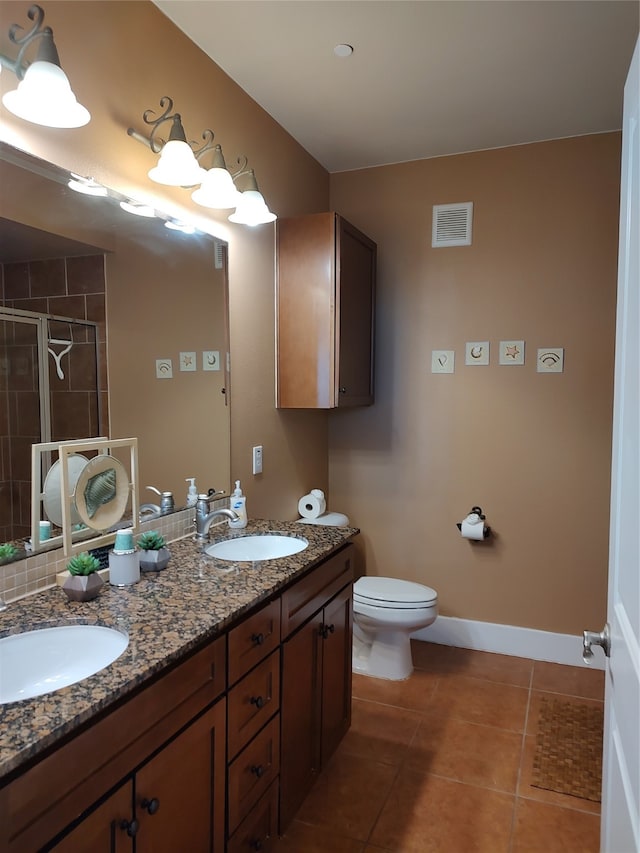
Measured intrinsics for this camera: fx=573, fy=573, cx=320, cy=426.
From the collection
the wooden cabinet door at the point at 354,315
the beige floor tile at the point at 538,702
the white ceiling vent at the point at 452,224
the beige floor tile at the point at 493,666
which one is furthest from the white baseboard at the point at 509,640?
the white ceiling vent at the point at 452,224

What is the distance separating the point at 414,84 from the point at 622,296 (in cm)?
166

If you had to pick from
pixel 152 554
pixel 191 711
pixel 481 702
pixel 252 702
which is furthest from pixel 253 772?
pixel 481 702

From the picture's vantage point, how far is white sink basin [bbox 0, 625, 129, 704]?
123 cm

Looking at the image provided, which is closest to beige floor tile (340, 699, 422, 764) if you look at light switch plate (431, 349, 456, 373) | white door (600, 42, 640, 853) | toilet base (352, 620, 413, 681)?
toilet base (352, 620, 413, 681)

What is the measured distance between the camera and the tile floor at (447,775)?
74.0 inches

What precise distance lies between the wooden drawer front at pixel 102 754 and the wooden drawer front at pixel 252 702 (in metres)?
0.14

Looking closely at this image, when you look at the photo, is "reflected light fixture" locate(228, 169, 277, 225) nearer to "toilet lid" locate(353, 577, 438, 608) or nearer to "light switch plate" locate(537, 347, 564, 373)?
"light switch plate" locate(537, 347, 564, 373)

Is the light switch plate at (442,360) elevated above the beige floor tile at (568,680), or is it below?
above

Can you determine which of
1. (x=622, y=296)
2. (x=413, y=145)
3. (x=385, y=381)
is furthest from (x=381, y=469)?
(x=622, y=296)

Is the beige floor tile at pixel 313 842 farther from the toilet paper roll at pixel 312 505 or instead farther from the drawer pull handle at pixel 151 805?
the toilet paper roll at pixel 312 505

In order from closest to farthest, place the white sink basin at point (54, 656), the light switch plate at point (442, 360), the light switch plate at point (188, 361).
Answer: the white sink basin at point (54, 656)
the light switch plate at point (188, 361)
the light switch plate at point (442, 360)

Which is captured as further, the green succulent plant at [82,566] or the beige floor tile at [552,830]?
the beige floor tile at [552,830]

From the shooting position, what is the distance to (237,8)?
1.93m

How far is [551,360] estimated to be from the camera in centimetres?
298
